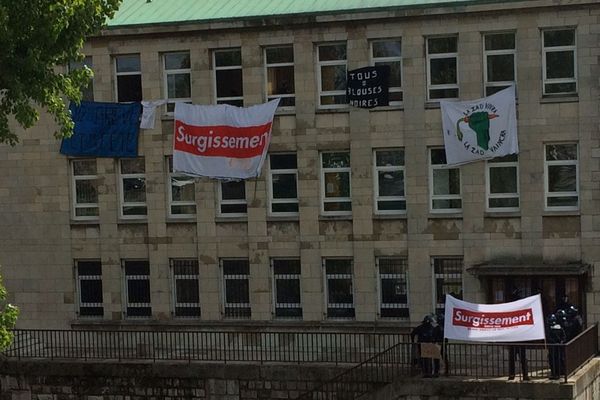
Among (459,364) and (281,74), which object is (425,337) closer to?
(459,364)

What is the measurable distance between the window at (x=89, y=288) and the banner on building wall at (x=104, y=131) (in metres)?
3.24

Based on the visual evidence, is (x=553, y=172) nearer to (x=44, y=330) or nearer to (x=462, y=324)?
(x=462, y=324)

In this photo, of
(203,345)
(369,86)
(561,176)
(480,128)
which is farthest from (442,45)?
(203,345)

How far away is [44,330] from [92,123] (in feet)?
19.6

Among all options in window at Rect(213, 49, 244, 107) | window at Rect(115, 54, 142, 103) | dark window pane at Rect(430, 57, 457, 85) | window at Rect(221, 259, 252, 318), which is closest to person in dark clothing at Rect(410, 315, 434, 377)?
window at Rect(221, 259, 252, 318)

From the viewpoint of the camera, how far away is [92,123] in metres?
35.0

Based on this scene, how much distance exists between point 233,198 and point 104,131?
13.6 ft

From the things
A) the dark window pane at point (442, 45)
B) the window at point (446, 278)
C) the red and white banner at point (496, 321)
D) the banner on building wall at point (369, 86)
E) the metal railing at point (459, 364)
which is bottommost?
the metal railing at point (459, 364)

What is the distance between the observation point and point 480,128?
31844mm

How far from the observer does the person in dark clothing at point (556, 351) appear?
89.5ft

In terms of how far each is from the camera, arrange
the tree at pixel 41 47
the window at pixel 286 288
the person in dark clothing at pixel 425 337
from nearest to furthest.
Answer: the tree at pixel 41 47 → the person in dark clothing at pixel 425 337 → the window at pixel 286 288

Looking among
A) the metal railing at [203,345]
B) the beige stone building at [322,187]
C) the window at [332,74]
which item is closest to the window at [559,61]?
the beige stone building at [322,187]

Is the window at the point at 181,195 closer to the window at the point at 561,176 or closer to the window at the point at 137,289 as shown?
the window at the point at 137,289

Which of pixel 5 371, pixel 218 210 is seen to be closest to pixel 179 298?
pixel 218 210
